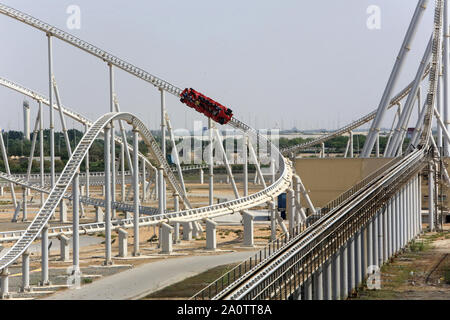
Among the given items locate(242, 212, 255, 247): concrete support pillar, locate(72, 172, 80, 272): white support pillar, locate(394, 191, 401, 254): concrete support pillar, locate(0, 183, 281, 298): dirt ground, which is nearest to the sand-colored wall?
locate(0, 183, 281, 298): dirt ground

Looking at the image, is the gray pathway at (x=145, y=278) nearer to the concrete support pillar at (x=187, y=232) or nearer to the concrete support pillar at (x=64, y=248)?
the concrete support pillar at (x=64, y=248)

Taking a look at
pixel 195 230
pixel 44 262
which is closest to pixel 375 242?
pixel 44 262

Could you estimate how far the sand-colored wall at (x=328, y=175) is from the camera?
55031 mm

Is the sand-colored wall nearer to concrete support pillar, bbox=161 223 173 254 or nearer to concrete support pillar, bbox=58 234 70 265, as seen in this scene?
concrete support pillar, bbox=161 223 173 254

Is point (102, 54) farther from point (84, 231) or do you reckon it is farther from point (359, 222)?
point (359, 222)

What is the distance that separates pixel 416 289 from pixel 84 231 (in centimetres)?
1645

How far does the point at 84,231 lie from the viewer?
1551 inches

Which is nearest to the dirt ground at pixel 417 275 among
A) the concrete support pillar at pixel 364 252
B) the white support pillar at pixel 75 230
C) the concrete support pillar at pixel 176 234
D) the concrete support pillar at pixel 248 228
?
the concrete support pillar at pixel 364 252

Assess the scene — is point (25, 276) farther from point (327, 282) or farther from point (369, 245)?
point (369, 245)

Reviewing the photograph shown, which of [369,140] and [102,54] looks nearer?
[102,54]

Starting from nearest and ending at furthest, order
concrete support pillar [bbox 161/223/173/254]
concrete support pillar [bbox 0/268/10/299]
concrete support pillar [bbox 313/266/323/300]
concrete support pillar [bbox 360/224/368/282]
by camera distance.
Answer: concrete support pillar [bbox 313/266/323/300], concrete support pillar [bbox 0/268/10/299], concrete support pillar [bbox 360/224/368/282], concrete support pillar [bbox 161/223/173/254]

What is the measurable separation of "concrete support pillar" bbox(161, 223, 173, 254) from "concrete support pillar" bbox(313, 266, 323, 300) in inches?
666

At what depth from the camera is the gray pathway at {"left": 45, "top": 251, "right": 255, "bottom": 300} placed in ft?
93.7
